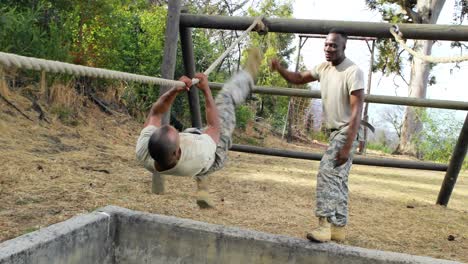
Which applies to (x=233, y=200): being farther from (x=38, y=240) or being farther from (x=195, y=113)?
(x=38, y=240)

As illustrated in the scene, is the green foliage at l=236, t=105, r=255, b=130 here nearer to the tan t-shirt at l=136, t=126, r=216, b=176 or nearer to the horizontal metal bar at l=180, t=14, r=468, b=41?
the horizontal metal bar at l=180, t=14, r=468, b=41

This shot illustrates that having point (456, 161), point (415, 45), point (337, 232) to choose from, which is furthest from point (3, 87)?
point (415, 45)

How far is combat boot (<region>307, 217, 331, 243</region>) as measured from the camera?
228 centimetres

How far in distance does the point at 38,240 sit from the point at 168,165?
2.09 feet

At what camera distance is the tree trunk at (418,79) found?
50.0ft

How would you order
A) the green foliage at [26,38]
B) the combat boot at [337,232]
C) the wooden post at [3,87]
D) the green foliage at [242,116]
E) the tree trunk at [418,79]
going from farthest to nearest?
the tree trunk at [418,79]
the green foliage at [242,116]
the wooden post at [3,87]
the green foliage at [26,38]
the combat boot at [337,232]

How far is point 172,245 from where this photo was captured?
234 centimetres

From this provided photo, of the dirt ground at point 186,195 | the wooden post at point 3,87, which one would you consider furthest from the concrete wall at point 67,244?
the wooden post at point 3,87

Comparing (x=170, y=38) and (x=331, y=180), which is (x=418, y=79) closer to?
(x=170, y=38)

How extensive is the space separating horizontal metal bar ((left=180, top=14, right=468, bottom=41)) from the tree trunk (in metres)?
12.7

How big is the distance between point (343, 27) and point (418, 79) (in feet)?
44.4

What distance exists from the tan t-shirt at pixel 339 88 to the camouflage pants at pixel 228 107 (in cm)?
54

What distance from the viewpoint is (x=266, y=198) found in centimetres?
436

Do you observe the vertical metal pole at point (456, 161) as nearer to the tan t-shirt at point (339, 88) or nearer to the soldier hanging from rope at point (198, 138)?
the tan t-shirt at point (339, 88)
